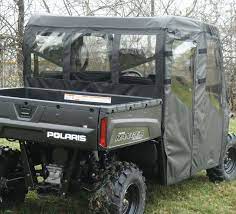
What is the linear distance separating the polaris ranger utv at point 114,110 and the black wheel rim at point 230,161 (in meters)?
0.27

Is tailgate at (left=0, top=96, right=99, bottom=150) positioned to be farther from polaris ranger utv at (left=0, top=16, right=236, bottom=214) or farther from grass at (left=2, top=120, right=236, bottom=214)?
grass at (left=2, top=120, right=236, bottom=214)

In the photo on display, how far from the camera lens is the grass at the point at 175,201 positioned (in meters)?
5.85

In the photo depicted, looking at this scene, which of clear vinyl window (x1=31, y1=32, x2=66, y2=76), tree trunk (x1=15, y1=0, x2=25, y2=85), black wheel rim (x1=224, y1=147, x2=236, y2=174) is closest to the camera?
clear vinyl window (x1=31, y1=32, x2=66, y2=76)

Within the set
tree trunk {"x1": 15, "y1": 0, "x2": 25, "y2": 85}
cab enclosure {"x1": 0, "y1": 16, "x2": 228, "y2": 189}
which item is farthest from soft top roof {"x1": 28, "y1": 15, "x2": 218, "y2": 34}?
tree trunk {"x1": 15, "y1": 0, "x2": 25, "y2": 85}

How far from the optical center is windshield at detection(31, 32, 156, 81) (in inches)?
231

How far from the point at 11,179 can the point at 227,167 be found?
10.4 ft

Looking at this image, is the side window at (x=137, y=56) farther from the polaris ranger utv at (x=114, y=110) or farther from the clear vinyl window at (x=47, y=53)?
the clear vinyl window at (x=47, y=53)

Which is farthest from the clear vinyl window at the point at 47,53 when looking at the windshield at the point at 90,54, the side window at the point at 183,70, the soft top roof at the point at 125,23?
the side window at the point at 183,70

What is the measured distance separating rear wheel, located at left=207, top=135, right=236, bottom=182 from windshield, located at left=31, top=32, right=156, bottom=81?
1.96 m

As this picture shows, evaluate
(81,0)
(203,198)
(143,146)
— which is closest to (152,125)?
(143,146)

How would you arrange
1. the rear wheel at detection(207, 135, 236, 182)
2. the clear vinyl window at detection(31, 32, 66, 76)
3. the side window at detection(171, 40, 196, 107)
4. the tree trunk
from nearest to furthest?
the side window at detection(171, 40, 196, 107) → the clear vinyl window at detection(31, 32, 66, 76) → the rear wheel at detection(207, 135, 236, 182) → the tree trunk

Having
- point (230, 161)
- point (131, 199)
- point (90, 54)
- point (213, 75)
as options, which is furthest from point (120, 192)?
point (230, 161)

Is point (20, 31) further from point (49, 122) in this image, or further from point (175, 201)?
point (49, 122)

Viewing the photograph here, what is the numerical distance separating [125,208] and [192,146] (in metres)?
1.36
